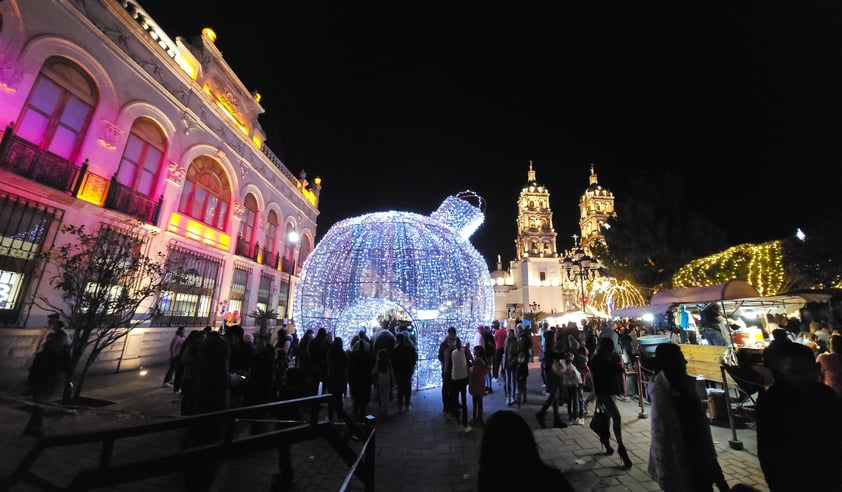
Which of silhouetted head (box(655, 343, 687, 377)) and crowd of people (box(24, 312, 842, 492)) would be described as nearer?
crowd of people (box(24, 312, 842, 492))

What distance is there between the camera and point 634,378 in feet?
25.2

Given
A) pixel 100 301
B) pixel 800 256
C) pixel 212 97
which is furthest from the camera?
pixel 212 97

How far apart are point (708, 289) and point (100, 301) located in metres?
13.3

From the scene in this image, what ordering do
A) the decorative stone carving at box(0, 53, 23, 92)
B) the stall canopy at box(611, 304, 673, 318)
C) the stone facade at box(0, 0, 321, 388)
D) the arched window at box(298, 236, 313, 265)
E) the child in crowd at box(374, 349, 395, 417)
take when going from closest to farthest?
1. the child in crowd at box(374, 349, 395, 417)
2. the decorative stone carving at box(0, 53, 23, 92)
3. the stone facade at box(0, 0, 321, 388)
4. the stall canopy at box(611, 304, 673, 318)
5. the arched window at box(298, 236, 313, 265)

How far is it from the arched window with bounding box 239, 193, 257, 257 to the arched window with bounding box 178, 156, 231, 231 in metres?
1.24

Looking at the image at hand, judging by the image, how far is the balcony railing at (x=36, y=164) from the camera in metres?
7.27

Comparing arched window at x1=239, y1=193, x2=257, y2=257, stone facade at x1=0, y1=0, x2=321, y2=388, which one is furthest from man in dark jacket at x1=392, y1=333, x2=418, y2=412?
arched window at x1=239, y1=193, x2=257, y2=257

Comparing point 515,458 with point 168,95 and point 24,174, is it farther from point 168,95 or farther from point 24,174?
point 168,95

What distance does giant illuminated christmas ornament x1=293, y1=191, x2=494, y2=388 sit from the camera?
316 inches

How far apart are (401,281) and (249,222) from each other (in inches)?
480

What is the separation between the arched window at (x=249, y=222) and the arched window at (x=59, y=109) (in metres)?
7.14

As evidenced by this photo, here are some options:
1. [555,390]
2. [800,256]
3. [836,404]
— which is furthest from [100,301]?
[800,256]

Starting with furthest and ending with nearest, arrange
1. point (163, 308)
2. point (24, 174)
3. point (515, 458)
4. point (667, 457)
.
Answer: point (163, 308) → point (24, 174) → point (667, 457) → point (515, 458)

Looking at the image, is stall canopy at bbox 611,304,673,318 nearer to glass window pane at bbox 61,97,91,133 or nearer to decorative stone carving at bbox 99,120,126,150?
decorative stone carving at bbox 99,120,126,150
